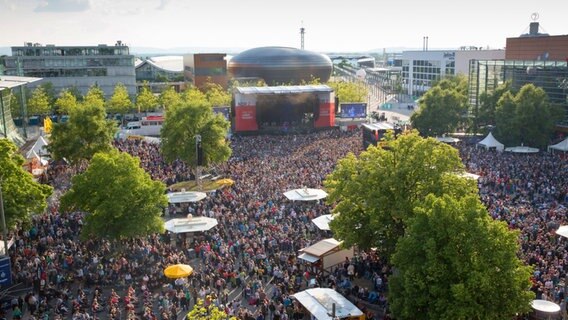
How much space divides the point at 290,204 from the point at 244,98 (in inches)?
1352

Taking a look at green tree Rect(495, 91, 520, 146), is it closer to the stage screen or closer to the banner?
the stage screen

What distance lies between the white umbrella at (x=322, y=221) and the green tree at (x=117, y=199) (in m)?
7.50

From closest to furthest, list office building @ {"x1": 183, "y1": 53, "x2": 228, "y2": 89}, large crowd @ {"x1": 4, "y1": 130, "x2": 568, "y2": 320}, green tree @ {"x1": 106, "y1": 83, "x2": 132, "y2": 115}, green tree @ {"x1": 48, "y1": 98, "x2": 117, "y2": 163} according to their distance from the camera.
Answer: large crowd @ {"x1": 4, "y1": 130, "x2": 568, "y2": 320}, green tree @ {"x1": 48, "y1": 98, "x2": 117, "y2": 163}, green tree @ {"x1": 106, "y1": 83, "x2": 132, "y2": 115}, office building @ {"x1": 183, "y1": 53, "x2": 228, "y2": 89}

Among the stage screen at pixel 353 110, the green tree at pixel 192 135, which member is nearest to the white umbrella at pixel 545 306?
the green tree at pixel 192 135

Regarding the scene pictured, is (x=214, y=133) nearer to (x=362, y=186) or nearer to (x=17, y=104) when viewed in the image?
(x=362, y=186)

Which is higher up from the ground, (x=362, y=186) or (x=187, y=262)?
(x=362, y=186)

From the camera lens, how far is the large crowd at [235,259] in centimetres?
2144

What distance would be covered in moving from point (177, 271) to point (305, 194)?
12.1 meters

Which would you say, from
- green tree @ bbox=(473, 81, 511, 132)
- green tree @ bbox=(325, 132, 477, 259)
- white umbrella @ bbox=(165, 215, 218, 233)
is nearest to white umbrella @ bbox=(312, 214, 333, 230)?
green tree @ bbox=(325, 132, 477, 259)

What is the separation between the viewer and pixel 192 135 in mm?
41781

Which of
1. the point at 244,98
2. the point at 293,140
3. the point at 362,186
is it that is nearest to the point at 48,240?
the point at 362,186

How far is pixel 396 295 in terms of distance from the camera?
18.1 meters

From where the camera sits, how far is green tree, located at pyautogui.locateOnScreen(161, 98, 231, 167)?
41.1m

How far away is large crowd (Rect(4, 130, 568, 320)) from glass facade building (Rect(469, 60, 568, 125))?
64.5 feet
